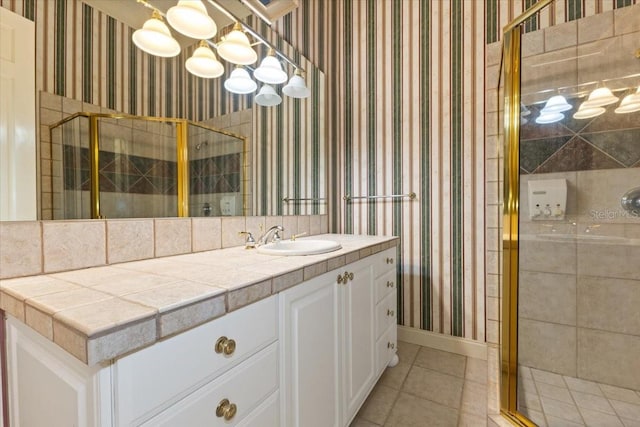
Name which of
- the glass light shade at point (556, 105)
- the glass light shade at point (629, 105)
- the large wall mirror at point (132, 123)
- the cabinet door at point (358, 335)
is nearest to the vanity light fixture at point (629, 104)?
the glass light shade at point (629, 105)

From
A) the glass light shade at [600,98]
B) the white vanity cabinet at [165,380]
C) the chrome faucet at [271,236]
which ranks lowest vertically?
the white vanity cabinet at [165,380]

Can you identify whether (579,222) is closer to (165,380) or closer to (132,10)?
(165,380)

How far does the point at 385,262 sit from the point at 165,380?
126cm

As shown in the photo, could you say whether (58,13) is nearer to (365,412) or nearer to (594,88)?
(365,412)

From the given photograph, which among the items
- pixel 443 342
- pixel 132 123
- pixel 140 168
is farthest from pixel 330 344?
pixel 443 342

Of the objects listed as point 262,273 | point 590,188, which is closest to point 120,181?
point 262,273

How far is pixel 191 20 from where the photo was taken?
3.75ft

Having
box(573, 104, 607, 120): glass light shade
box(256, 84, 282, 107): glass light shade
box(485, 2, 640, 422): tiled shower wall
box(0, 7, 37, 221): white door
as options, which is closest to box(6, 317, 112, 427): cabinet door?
box(0, 7, 37, 221): white door

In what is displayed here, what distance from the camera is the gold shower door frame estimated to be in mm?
1296

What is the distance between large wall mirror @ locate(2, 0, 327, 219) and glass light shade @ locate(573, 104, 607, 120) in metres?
1.68

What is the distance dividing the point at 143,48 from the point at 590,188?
6.91ft

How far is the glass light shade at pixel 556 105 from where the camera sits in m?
1.53

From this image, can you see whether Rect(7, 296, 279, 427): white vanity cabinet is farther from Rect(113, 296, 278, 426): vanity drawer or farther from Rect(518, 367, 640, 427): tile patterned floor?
Rect(518, 367, 640, 427): tile patterned floor

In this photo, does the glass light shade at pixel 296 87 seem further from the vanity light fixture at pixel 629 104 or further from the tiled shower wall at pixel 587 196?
the vanity light fixture at pixel 629 104
